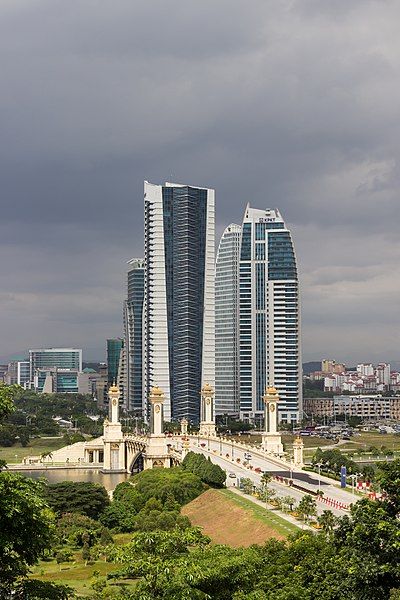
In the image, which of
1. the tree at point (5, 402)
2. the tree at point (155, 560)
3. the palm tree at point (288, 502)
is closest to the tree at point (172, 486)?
the palm tree at point (288, 502)

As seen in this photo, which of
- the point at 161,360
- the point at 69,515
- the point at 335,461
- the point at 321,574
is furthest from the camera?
the point at 161,360

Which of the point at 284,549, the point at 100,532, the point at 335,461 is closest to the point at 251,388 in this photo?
the point at 335,461

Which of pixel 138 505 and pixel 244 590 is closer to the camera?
pixel 244 590

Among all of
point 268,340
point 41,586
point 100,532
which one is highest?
point 268,340

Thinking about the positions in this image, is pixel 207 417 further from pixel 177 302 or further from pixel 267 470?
pixel 177 302

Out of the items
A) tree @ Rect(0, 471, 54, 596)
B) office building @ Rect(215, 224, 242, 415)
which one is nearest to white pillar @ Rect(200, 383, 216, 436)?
office building @ Rect(215, 224, 242, 415)

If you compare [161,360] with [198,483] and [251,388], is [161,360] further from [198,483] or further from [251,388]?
[198,483]
